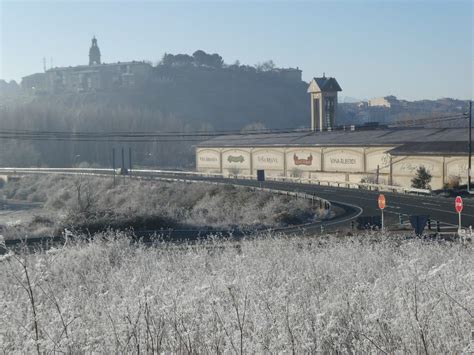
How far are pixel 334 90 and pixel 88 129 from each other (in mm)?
64073

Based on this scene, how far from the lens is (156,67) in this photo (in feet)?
596

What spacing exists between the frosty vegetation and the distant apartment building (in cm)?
10489

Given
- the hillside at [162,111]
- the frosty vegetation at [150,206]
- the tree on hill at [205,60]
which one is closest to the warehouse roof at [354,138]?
the frosty vegetation at [150,206]

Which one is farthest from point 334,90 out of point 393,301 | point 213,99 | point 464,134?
point 213,99

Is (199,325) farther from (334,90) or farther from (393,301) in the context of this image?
(334,90)

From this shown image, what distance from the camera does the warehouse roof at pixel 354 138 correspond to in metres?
50.9

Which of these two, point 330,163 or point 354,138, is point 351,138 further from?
point 330,163

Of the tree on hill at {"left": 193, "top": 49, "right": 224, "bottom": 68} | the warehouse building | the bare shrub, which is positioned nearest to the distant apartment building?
the tree on hill at {"left": 193, "top": 49, "right": 224, "bottom": 68}

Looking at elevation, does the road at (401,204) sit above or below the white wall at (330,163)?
below

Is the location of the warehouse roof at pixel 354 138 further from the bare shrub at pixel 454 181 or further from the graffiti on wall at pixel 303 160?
the bare shrub at pixel 454 181

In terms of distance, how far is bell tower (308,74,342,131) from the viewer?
76500 millimetres

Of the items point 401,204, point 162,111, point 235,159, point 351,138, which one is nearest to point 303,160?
point 351,138

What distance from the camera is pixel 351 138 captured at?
5772cm

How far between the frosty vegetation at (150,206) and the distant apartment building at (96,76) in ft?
344
